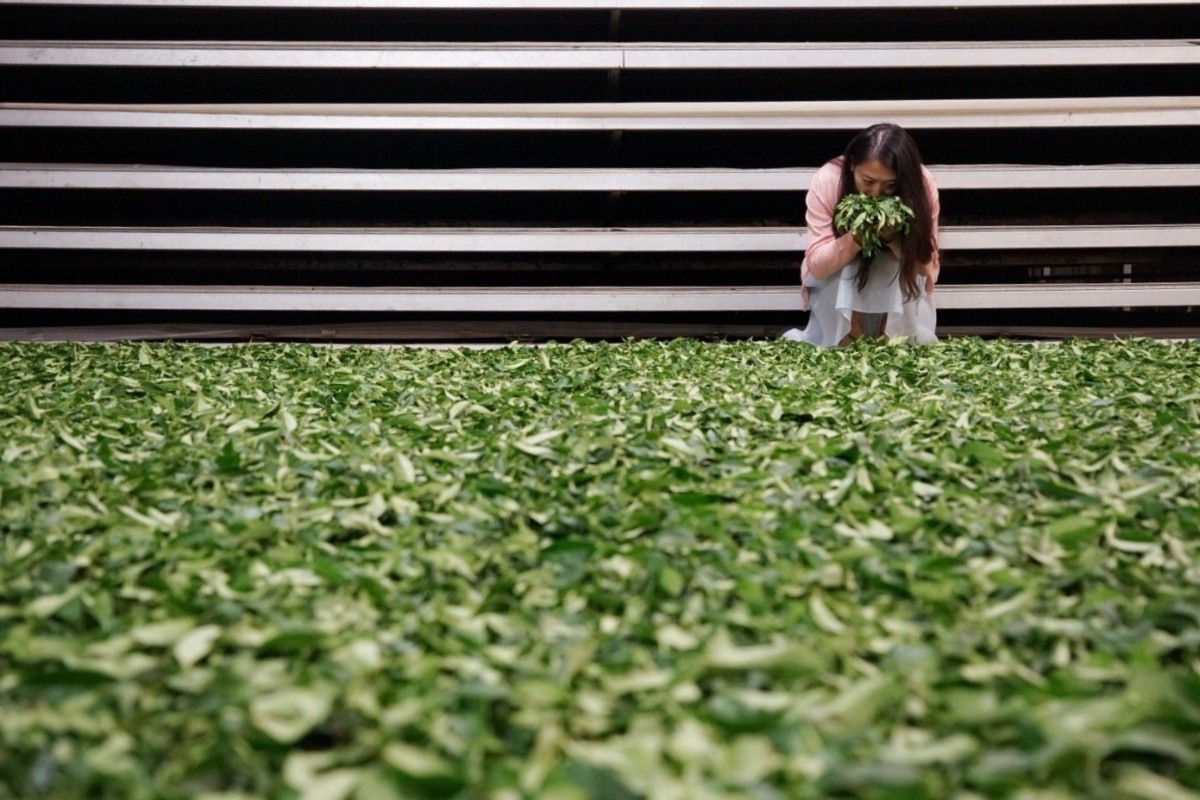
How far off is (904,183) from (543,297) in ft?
6.93

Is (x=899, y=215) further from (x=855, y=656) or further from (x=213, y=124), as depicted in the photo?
(x=213, y=124)

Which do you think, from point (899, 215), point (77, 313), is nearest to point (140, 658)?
point (899, 215)

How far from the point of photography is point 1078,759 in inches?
30.3

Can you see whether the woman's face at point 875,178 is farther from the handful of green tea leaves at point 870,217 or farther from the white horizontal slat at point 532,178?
the white horizontal slat at point 532,178

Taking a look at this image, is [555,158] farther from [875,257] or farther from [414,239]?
[875,257]

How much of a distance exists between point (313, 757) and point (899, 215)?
3564 mm

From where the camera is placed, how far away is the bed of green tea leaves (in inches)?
31.1

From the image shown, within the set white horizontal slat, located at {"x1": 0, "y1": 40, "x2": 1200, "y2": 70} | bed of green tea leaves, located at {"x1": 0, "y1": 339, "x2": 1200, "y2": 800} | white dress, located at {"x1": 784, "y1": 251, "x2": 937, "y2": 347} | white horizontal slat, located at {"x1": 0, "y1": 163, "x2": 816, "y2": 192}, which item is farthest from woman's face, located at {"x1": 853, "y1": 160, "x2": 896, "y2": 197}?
bed of green tea leaves, located at {"x1": 0, "y1": 339, "x2": 1200, "y2": 800}

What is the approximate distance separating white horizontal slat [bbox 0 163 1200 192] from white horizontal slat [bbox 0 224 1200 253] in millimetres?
230

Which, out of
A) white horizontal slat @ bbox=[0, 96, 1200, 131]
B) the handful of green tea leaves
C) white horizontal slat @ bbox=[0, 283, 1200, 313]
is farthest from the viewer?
white horizontal slat @ bbox=[0, 283, 1200, 313]

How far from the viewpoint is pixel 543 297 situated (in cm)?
534

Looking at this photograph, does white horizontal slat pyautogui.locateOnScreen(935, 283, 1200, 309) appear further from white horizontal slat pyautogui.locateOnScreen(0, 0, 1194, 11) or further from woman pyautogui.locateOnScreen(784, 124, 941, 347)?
white horizontal slat pyautogui.locateOnScreen(0, 0, 1194, 11)

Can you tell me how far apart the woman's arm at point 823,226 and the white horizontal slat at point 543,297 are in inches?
39.7

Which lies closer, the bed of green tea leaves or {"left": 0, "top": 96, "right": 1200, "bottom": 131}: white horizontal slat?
the bed of green tea leaves
